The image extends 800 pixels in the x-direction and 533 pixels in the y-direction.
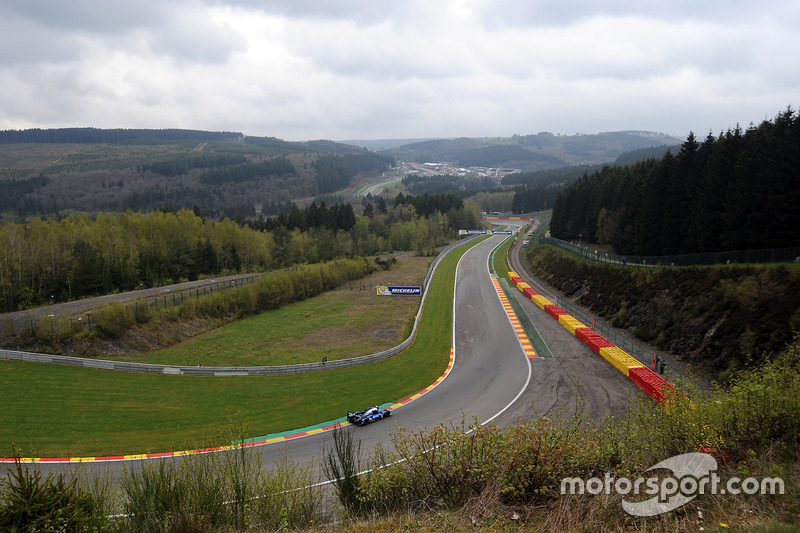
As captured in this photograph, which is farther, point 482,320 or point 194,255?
point 194,255

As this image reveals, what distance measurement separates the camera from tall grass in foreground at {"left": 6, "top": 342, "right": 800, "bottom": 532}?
10.3 m

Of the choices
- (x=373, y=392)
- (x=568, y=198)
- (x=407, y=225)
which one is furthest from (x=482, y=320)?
(x=407, y=225)

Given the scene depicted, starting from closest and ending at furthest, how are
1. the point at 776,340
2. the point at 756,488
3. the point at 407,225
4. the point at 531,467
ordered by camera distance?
the point at 756,488 < the point at 531,467 < the point at 776,340 < the point at 407,225

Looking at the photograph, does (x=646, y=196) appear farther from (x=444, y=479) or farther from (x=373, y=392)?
(x=444, y=479)

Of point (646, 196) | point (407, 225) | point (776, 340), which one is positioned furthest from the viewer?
point (407, 225)

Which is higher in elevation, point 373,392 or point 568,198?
point 568,198

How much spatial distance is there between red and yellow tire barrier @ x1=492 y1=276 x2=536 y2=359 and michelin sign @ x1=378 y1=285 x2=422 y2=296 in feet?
43.1

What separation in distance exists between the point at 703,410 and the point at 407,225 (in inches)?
4709

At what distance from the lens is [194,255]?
77.4 meters

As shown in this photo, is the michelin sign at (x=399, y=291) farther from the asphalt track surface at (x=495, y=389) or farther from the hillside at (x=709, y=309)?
the hillside at (x=709, y=309)

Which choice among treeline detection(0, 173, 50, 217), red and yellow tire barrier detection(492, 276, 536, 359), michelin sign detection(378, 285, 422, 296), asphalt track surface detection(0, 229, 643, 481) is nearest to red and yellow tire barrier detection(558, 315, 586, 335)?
asphalt track surface detection(0, 229, 643, 481)

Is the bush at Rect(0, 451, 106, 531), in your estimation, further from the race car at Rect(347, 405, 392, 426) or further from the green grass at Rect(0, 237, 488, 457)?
the race car at Rect(347, 405, 392, 426)

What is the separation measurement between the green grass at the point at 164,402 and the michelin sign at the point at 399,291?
1156 inches

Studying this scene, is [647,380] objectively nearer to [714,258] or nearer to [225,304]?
[714,258]
